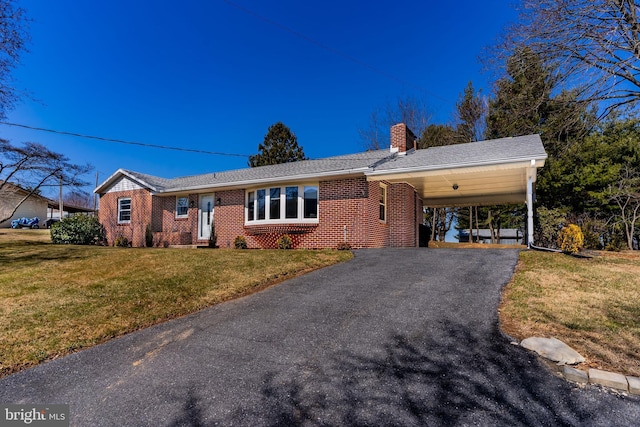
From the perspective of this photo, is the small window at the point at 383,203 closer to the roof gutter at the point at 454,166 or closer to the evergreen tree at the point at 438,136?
the roof gutter at the point at 454,166

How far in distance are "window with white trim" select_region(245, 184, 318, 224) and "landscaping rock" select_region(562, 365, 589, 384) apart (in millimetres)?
9775

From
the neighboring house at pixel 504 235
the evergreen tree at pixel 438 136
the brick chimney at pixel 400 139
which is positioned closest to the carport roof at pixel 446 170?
the brick chimney at pixel 400 139

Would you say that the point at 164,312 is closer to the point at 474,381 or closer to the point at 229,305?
the point at 229,305

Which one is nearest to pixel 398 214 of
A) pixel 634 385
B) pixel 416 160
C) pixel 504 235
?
pixel 416 160

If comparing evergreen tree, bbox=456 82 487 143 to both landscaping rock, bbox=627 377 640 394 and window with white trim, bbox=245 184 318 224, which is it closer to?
window with white trim, bbox=245 184 318 224

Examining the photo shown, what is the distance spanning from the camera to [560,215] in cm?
1750

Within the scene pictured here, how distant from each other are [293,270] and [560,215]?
1586 centimetres

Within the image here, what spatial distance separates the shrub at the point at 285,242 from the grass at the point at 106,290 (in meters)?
2.09

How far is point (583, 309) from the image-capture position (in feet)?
16.7

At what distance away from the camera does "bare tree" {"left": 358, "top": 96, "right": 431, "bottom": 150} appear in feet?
85.1

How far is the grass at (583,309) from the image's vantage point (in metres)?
3.77

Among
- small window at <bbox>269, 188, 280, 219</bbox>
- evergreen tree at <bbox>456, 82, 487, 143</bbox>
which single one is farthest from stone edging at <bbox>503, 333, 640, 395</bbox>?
evergreen tree at <bbox>456, 82, 487, 143</bbox>

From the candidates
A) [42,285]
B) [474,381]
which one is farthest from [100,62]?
[474,381]

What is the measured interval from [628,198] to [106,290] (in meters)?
21.2
